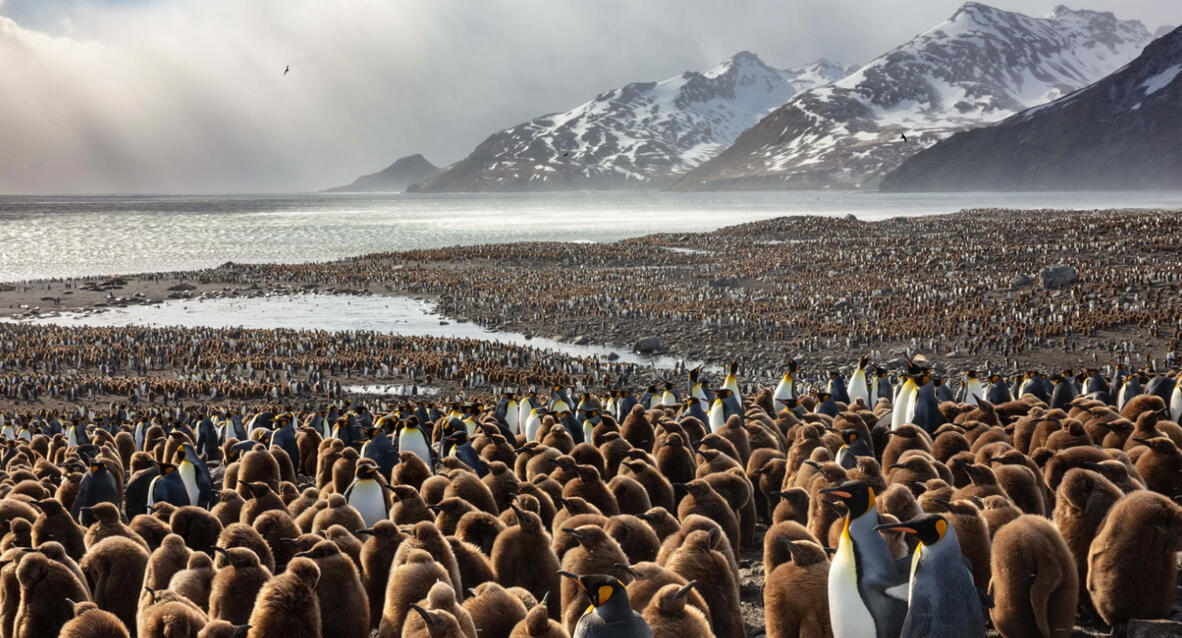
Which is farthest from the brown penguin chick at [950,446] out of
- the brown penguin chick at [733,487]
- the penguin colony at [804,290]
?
the penguin colony at [804,290]

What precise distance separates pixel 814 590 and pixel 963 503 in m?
1.45

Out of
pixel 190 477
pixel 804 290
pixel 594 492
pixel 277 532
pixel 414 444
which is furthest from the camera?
pixel 804 290

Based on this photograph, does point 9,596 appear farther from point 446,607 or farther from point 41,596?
point 446,607

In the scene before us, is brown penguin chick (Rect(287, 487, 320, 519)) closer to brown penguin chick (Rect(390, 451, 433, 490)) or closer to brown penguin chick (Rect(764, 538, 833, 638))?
brown penguin chick (Rect(390, 451, 433, 490))

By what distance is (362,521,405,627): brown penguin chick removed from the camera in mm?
6469

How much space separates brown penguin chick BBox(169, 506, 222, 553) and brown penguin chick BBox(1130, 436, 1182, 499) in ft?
25.8

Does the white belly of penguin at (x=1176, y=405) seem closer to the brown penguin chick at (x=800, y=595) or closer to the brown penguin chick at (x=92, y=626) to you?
the brown penguin chick at (x=800, y=595)

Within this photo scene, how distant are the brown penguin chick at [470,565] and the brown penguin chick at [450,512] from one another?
76cm

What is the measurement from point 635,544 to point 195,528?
3560mm

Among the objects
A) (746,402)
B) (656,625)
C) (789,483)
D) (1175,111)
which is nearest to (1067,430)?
(789,483)

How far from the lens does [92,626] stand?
17.1 feet

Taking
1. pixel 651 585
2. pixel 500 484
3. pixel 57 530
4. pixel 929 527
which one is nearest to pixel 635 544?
pixel 651 585

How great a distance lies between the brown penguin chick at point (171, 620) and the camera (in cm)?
514

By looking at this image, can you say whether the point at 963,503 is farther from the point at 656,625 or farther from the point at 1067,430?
the point at 1067,430
